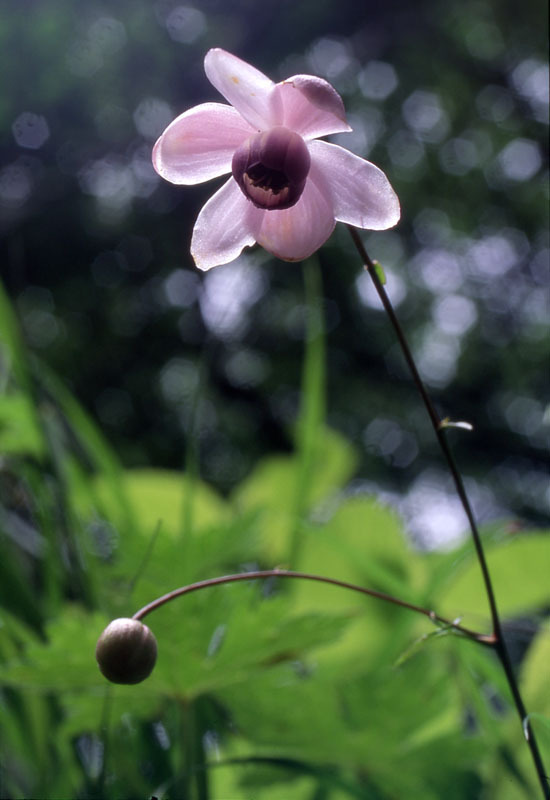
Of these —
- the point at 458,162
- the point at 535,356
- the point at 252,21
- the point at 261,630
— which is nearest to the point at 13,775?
the point at 261,630

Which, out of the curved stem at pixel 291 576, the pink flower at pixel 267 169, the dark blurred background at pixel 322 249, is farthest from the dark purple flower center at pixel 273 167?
the dark blurred background at pixel 322 249

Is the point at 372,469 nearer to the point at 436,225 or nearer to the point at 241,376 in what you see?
the point at 241,376

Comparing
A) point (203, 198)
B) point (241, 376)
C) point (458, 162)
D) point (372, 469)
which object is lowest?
point (372, 469)

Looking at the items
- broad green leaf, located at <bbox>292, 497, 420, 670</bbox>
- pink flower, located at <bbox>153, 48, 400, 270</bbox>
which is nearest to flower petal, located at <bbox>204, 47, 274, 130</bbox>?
pink flower, located at <bbox>153, 48, 400, 270</bbox>

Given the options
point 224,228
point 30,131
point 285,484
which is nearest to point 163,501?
point 285,484

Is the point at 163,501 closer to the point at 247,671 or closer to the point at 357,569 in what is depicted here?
the point at 357,569

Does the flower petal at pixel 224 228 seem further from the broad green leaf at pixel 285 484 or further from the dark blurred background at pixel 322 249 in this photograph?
the dark blurred background at pixel 322 249

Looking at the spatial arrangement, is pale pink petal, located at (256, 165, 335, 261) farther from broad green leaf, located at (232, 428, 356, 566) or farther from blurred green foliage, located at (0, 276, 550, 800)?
broad green leaf, located at (232, 428, 356, 566)
